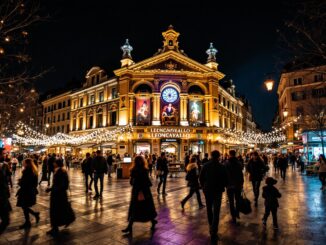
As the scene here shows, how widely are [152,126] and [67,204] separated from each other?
2904 cm

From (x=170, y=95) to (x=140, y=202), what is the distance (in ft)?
102

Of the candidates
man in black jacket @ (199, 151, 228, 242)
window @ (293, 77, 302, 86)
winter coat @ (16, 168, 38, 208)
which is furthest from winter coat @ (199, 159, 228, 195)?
window @ (293, 77, 302, 86)

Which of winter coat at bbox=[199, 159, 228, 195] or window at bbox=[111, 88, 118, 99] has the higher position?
window at bbox=[111, 88, 118, 99]

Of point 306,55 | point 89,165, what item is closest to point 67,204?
point 89,165

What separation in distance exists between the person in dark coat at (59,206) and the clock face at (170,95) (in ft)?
100

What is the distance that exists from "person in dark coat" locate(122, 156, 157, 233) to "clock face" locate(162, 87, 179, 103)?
30431 mm

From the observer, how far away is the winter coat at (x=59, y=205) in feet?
19.4

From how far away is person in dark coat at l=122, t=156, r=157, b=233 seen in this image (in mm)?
5884

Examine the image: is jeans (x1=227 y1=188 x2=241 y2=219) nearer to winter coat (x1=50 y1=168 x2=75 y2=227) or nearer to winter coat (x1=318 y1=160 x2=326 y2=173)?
winter coat (x1=50 y1=168 x2=75 y2=227)

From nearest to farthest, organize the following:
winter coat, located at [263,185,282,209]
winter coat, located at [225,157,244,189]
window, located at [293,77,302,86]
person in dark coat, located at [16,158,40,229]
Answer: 1. winter coat, located at [263,185,282,209]
2. person in dark coat, located at [16,158,40,229]
3. winter coat, located at [225,157,244,189]
4. window, located at [293,77,302,86]

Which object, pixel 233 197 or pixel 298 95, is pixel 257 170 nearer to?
pixel 233 197

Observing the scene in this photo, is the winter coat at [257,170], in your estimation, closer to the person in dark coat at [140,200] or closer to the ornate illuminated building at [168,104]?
the person in dark coat at [140,200]

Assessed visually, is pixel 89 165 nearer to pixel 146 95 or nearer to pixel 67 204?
pixel 67 204

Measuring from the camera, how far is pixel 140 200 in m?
5.93
